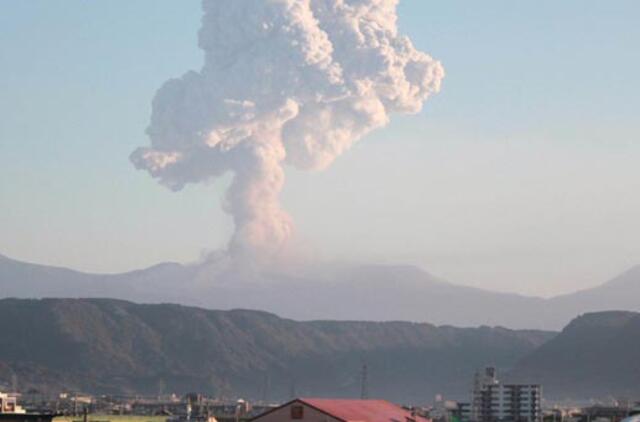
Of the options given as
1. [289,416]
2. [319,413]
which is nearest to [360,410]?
[289,416]

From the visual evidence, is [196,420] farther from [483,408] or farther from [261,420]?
[483,408]

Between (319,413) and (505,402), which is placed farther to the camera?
(505,402)

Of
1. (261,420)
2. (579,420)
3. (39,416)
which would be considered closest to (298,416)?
(261,420)

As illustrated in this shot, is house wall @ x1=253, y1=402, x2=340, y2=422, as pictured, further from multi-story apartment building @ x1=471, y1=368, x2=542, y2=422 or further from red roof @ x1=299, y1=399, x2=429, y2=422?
multi-story apartment building @ x1=471, y1=368, x2=542, y2=422

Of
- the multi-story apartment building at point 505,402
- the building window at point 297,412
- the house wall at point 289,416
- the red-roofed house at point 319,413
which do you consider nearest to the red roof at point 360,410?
the red-roofed house at point 319,413

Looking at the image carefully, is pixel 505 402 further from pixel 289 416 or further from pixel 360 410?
pixel 289 416

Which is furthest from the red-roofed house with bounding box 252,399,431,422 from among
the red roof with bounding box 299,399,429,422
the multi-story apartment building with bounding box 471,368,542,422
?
the multi-story apartment building with bounding box 471,368,542,422

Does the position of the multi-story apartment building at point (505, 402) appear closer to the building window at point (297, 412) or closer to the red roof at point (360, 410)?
the red roof at point (360, 410)
